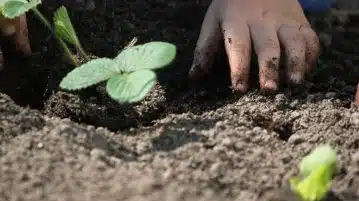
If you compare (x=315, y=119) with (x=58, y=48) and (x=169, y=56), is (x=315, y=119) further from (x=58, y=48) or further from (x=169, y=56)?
A: (x=58, y=48)

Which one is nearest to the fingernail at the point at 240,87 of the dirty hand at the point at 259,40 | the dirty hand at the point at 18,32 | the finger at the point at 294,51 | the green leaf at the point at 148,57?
the dirty hand at the point at 259,40

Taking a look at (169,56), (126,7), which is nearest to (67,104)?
(169,56)

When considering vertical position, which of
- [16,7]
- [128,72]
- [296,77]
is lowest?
[296,77]

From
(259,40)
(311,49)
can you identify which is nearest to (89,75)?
(259,40)

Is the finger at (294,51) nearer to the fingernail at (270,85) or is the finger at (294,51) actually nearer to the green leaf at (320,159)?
the fingernail at (270,85)

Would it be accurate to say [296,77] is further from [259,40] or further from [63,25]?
[63,25]

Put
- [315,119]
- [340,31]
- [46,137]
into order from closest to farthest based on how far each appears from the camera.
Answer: [46,137] → [315,119] → [340,31]
